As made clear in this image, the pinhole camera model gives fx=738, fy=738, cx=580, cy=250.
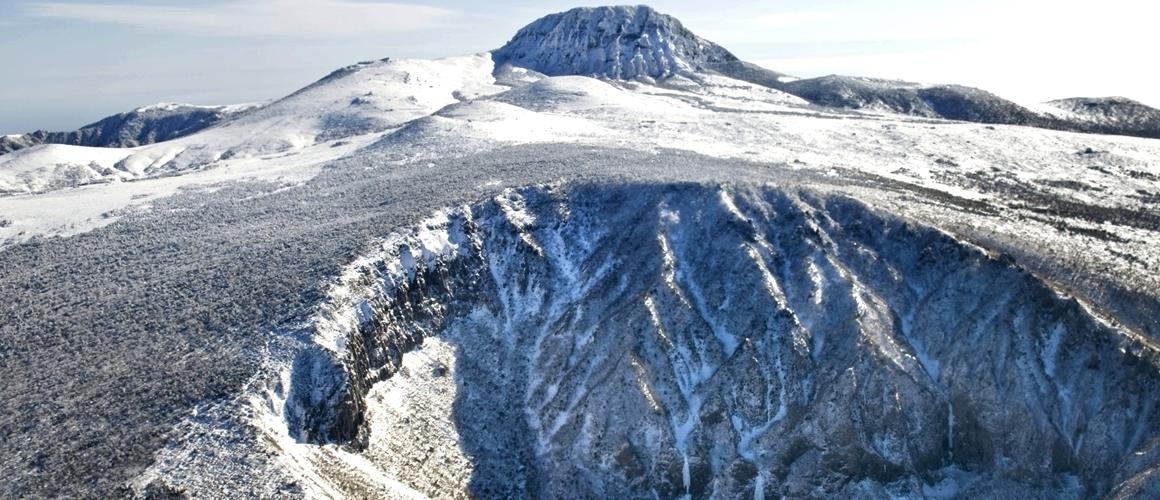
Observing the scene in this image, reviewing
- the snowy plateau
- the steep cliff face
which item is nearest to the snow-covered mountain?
the snowy plateau

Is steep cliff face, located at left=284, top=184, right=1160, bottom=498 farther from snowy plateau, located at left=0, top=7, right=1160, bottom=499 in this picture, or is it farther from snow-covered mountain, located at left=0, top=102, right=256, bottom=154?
snow-covered mountain, located at left=0, top=102, right=256, bottom=154

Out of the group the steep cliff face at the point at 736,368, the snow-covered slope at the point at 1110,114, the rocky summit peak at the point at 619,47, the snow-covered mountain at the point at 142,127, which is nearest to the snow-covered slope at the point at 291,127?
the rocky summit peak at the point at 619,47

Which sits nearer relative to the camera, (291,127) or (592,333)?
(592,333)

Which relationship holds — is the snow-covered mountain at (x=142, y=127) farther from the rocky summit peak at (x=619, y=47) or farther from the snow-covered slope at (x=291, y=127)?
the rocky summit peak at (x=619, y=47)

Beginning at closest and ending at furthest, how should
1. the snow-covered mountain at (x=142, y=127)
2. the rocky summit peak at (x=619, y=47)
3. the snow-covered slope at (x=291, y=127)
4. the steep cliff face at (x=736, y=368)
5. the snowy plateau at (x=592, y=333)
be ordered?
the snowy plateau at (x=592, y=333) → the steep cliff face at (x=736, y=368) → the snow-covered slope at (x=291, y=127) → the rocky summit peak at (x=619, y=47) → the snow-covered mountain at (x=142, y=127)

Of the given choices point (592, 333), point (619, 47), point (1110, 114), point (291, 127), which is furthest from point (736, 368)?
point (619, 47)

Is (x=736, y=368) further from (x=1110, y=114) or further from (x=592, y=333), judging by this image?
(x=1110, y=114)
